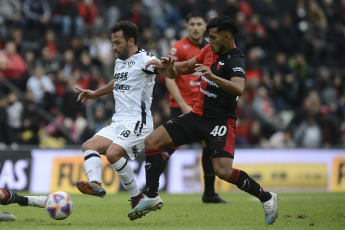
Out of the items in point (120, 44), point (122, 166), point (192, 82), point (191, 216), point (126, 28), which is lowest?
point (191, 216)

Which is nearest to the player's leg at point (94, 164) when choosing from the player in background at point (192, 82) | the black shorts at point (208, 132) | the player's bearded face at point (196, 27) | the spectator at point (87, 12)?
the black shorts at point (208, 132)

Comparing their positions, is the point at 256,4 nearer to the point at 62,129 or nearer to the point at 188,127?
the point at 62,129

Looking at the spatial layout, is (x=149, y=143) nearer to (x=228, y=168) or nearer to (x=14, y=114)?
(x=228, y=168)

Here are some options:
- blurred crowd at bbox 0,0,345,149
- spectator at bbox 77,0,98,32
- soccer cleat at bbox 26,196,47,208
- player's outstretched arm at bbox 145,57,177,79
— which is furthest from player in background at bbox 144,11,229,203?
spectator at bbox 77,0,98,32

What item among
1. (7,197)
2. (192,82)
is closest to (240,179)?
(7,197)

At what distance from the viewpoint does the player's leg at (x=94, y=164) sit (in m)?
8.01

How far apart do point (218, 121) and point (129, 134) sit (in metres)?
1.18

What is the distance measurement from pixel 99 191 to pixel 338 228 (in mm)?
2943

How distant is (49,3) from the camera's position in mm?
21516

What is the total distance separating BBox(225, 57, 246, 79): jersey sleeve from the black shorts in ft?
2.20

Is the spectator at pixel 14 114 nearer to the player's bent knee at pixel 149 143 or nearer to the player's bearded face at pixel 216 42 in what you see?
the player's bent knee at pixel 149 143

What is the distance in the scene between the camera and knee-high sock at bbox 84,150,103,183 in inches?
332

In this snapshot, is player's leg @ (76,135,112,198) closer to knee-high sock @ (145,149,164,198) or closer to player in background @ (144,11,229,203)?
knee-high sock @ (145,149,164,198)

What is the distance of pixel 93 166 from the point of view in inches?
336
